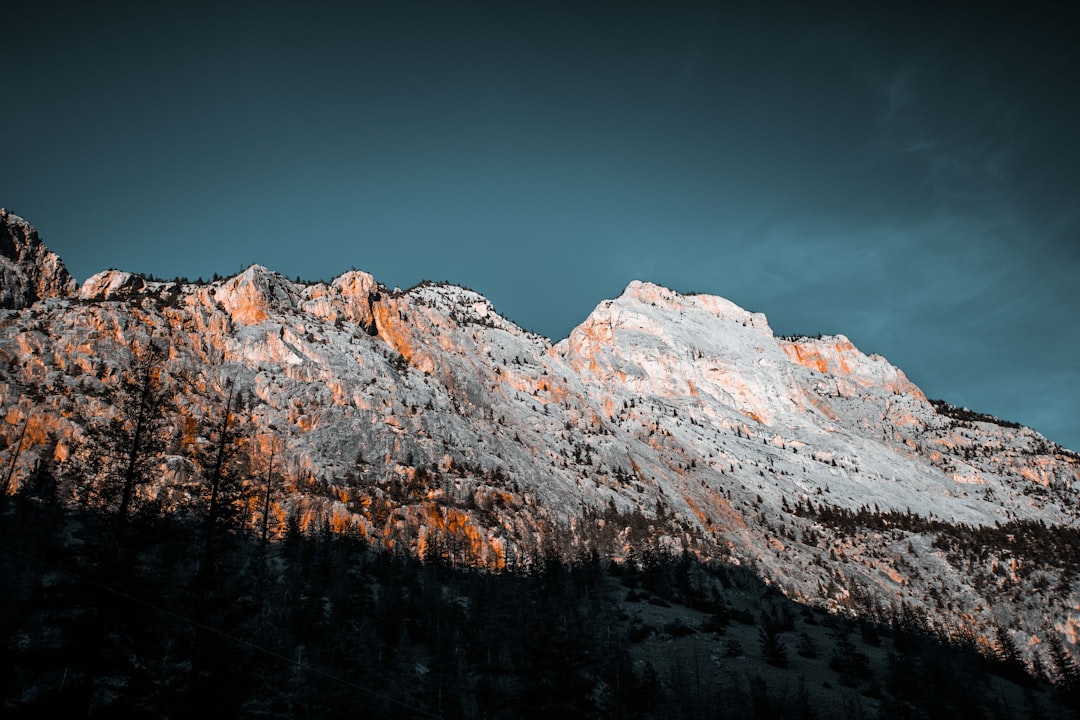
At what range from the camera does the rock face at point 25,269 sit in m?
98.7

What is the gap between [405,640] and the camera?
1762 inches

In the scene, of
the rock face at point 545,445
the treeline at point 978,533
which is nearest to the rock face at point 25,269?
the rock face at point 545,445

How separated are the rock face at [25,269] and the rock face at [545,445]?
89cm

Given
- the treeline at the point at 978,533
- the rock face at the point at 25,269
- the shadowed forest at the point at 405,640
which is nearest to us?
the shadowed forest at the point at 405,640

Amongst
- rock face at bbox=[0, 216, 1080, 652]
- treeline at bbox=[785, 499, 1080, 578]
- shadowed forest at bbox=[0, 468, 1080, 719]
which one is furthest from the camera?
treeline at bbox=[785, 499, 1080, 578]

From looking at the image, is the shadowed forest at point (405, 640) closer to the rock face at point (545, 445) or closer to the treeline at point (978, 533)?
the rock face at point (545, 445)

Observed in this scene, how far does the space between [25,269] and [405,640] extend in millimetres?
108463

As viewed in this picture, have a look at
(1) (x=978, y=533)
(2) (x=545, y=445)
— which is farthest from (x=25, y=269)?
(1) (x=978, y=533)

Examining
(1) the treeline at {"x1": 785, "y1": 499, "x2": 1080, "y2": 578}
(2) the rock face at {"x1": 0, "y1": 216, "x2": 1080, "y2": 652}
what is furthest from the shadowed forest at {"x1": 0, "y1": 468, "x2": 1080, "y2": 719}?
(1) the treeline at {"x1": 785, "y1": 499, "x2": 1080, "y2": 578}

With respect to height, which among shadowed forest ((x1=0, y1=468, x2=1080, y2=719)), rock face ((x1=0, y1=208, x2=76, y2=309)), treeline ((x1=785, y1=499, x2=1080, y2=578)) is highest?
rock face ((x1=0, y1=208, x2=76, y2=309))

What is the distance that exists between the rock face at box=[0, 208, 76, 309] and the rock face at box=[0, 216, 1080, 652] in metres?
0.89

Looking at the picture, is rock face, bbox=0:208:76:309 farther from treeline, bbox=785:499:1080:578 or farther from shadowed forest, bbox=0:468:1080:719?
treeline, bbox=785:499:1080:578

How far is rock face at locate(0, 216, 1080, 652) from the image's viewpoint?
7806cm

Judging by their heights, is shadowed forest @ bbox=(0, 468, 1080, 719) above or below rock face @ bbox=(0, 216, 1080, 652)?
below
